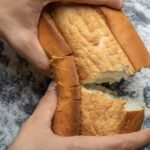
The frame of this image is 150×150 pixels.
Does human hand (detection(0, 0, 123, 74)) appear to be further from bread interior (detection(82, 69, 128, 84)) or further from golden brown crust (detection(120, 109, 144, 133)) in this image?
golden brown crust (detection(120, 109, 144, 133))

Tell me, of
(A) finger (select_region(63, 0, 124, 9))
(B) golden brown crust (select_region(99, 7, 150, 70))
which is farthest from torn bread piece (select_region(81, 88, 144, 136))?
(A) finger (select_region(63, 0, 124, 9))

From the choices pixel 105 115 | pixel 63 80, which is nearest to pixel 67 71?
pixel 63 80

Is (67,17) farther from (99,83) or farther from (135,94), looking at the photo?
(135,94)

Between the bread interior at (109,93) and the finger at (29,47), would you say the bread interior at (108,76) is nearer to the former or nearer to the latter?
the bread interior at (109,93)

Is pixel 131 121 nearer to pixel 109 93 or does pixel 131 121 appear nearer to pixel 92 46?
pixel 109 93

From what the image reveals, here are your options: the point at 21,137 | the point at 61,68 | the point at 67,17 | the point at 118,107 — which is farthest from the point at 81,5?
the point at 21,137

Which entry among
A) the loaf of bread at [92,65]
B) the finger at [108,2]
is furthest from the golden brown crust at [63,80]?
the finger at [108,2]
